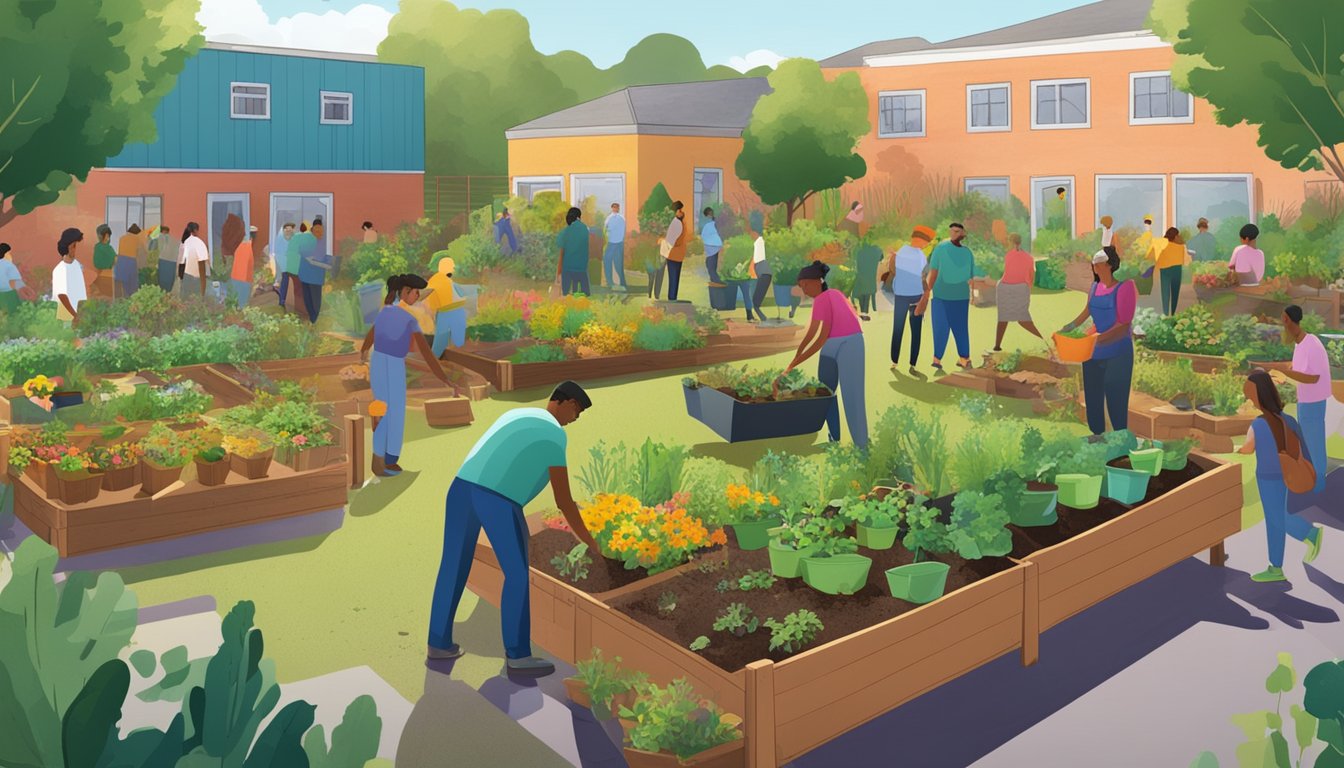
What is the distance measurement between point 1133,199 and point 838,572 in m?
26.6

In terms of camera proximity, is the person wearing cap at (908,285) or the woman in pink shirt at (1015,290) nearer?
the person wearing cap at (908,285)

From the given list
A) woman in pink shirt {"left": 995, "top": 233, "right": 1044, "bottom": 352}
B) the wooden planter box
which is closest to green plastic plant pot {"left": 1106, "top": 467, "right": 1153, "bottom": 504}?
the wooden planter box

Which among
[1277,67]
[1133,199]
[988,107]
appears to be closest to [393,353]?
[1277,67]

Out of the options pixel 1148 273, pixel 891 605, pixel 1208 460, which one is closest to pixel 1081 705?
pixel 891 605

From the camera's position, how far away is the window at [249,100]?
2834cm

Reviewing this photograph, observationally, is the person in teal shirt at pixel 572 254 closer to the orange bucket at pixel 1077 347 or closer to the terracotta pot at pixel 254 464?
the orange bucket at pixel 1077 347

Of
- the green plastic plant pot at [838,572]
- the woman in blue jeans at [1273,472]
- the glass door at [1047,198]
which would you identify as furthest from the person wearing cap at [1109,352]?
the glass door at [1047,198]

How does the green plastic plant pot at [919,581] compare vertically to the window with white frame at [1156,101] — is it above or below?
below

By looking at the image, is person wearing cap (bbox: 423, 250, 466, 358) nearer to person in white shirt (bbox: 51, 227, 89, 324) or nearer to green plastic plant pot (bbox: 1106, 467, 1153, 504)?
person in white shirt (bbox: 51, 227, 89, 324)

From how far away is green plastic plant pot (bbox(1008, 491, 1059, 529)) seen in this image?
8.14m

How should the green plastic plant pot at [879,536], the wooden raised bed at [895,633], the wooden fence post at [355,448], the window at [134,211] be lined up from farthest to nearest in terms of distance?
the window at [134,211]
the wooden fence post at [355,448]
the green plastic plant pot at [879,536]
the wooden raised bed at [895,633]

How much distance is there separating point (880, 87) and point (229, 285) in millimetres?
19997

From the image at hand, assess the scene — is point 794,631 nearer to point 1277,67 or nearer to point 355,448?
point 355,448

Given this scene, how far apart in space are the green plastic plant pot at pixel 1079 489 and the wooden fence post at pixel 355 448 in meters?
5.29
